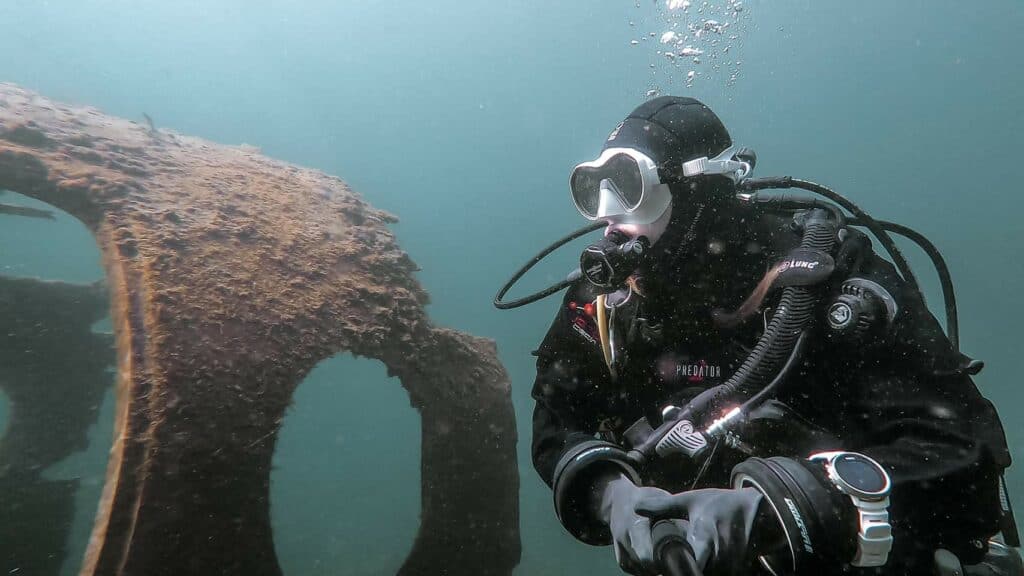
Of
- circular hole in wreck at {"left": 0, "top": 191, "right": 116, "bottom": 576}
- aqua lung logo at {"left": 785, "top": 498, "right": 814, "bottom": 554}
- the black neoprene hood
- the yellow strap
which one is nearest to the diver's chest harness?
aqua lung logo at {"left": 785, "top": 498, "right": 814, "bottom": 554}

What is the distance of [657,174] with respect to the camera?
8.53 feet

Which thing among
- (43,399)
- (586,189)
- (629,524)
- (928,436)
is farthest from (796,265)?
(43,399)

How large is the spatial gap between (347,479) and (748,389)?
1788 inches

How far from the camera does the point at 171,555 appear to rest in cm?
321

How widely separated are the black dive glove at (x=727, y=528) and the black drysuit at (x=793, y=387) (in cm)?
23

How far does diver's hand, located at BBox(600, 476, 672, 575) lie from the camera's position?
1.68 m

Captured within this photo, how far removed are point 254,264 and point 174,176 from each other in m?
1.42

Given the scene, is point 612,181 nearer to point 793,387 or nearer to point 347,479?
point 793,387

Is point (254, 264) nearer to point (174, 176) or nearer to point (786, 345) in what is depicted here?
point (174, 176)

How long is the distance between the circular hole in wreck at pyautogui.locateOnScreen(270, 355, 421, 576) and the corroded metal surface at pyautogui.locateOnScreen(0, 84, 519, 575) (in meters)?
0.58

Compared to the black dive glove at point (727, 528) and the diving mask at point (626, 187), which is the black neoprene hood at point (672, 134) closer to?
the diving mask at point (626, 187)

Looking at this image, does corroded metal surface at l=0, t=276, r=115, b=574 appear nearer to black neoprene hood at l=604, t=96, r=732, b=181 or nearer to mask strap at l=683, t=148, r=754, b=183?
black neoprene hood at l=604, t=96, r=732, b=181

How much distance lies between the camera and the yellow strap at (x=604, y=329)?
2.69 metres

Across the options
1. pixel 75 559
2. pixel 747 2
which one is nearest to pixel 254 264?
pixel 75 559
